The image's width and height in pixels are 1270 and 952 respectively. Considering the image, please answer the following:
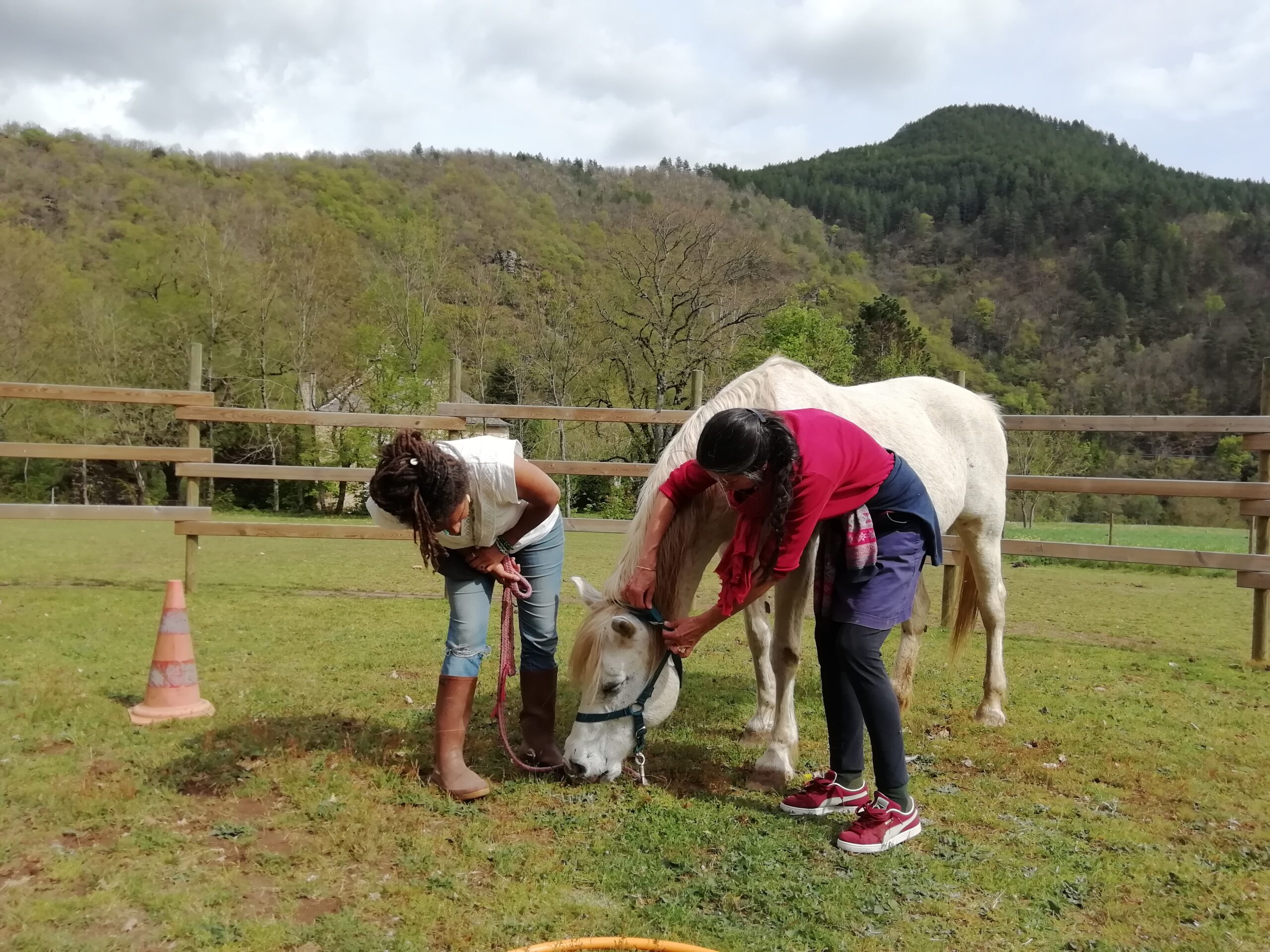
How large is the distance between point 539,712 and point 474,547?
867 millimetres

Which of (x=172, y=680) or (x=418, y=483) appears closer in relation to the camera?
(x=418, y=483)

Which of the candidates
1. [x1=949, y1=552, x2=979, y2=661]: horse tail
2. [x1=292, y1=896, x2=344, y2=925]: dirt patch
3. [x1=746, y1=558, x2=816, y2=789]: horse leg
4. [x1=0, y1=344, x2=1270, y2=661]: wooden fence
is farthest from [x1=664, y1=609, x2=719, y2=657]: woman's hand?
[x1=0, y1=344, x2=1270, y2=661]: wooden fence

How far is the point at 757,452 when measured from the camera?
9.41 feet

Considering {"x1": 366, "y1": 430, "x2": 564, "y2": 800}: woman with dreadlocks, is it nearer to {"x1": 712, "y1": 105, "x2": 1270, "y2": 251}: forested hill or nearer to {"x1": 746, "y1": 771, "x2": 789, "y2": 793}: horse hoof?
{"x1": 746, "y1": 771, "x2": 789, "y2": 793}: horse hoof

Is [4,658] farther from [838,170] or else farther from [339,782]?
[838,170]

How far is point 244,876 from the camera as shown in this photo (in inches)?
104

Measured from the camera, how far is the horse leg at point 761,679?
4.33m

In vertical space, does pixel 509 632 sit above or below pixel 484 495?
below

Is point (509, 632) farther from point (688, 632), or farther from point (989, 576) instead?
point (989, 576)

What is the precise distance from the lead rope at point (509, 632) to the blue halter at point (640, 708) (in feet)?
1.13

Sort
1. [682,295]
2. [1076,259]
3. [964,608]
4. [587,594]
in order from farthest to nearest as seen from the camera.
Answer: [1076,259]
[682,295]
[964,608]
[587,594]

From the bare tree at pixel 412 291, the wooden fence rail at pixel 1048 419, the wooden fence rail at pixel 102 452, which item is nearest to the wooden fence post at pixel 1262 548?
the wooden fence rail at pixel 1048 419

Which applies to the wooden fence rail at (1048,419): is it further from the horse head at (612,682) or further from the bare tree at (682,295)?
the bare tree at (682,295)

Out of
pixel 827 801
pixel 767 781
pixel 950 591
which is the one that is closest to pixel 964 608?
pixel 950 591
